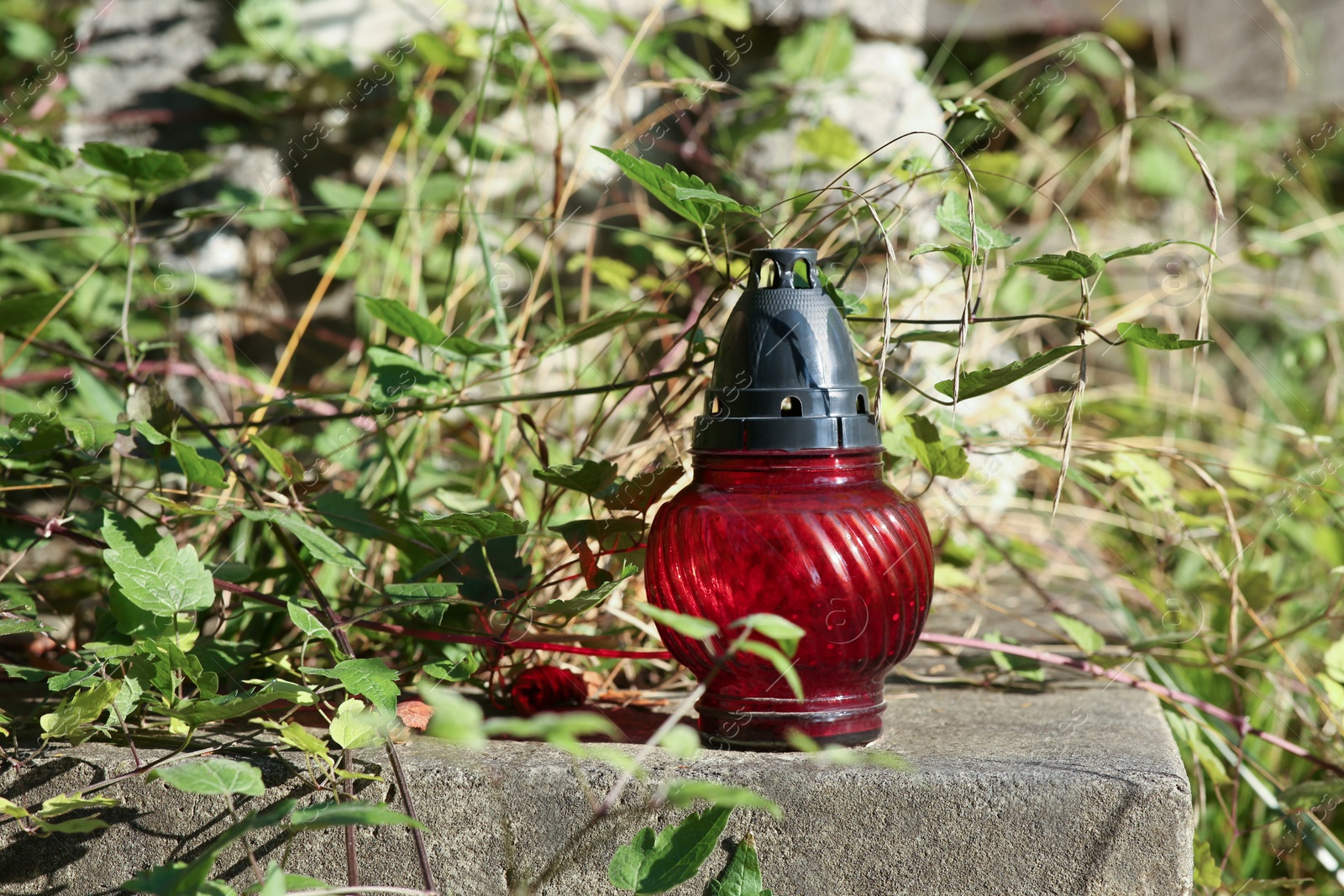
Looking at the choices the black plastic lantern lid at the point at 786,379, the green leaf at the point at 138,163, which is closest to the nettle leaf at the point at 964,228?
the black plastic lantern lid at the point at 786,379

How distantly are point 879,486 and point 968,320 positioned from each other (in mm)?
160

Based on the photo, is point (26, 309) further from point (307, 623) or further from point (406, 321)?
point (307, 623)

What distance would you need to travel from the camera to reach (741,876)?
804 mm

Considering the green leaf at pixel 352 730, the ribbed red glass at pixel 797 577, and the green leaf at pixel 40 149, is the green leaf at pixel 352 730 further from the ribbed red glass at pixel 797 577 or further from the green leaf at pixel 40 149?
the green leaf at pixel 40 149

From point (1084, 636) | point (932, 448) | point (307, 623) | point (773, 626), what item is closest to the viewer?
point (773, 626)

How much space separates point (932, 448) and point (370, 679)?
1.80 feet

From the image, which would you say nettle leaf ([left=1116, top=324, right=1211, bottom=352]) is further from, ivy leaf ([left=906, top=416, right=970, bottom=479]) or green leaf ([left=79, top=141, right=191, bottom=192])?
green leaf ([left=79, top=141, right=191, bottom=192])

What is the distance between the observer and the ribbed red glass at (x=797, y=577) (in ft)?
2.78

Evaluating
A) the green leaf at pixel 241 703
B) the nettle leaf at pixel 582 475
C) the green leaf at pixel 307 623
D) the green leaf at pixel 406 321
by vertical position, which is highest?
the green leaf at pixel 406 321

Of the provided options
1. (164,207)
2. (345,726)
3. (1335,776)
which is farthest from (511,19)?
(1335,776)

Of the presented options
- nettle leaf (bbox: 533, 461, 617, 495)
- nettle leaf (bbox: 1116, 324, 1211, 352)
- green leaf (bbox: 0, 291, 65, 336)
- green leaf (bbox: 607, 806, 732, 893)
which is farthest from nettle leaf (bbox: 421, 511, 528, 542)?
green leaf (bbox: 0, 291, 65, 336)

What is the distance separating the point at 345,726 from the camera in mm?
832

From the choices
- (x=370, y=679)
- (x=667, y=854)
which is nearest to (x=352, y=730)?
(x=370, y=679)

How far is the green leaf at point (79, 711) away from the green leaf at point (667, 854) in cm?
43
